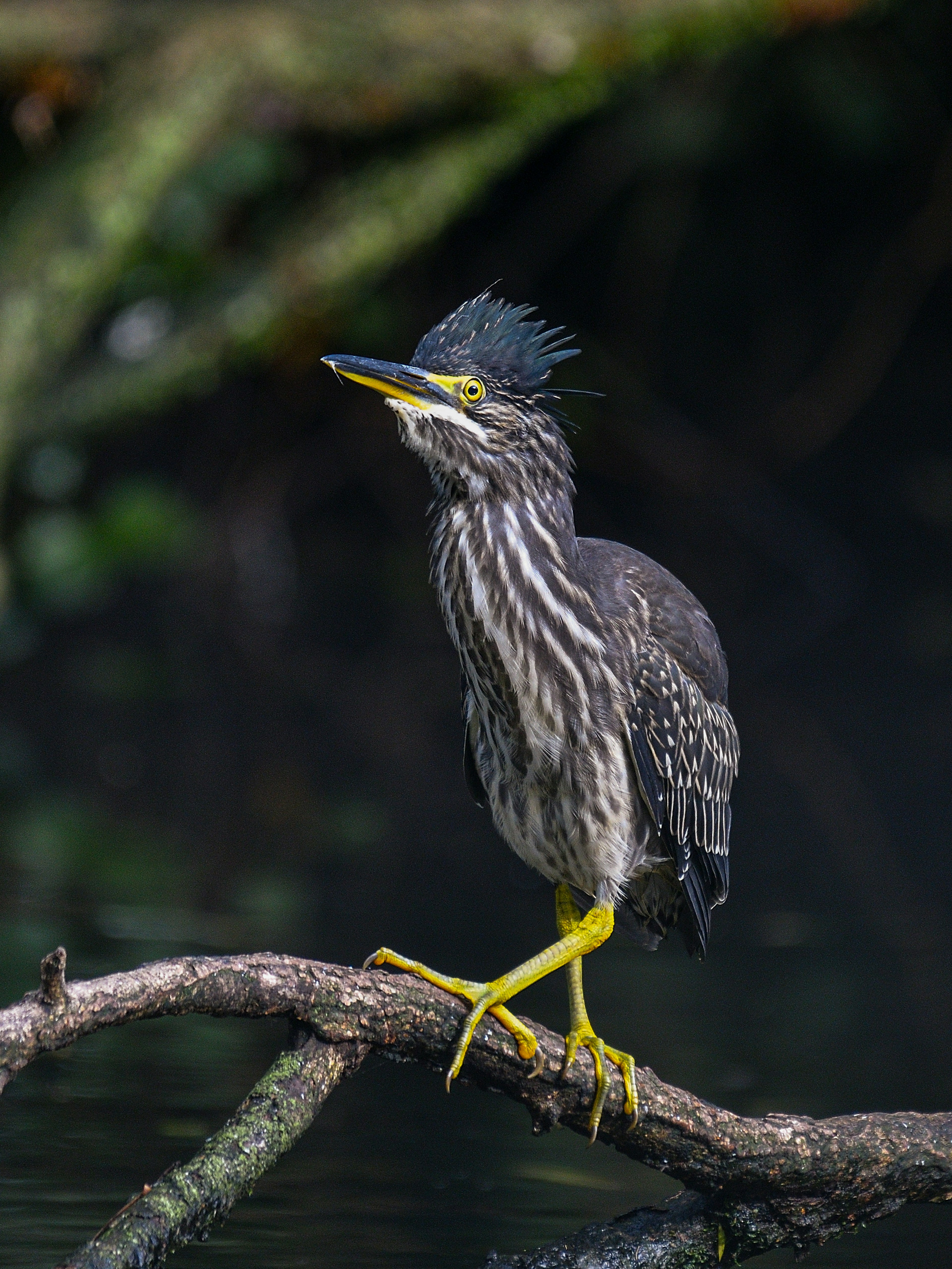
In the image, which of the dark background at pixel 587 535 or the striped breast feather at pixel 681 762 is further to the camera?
the dark background at pixel 587 535

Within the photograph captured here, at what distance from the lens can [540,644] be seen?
3.72 m

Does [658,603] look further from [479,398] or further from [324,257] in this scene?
[324,257]

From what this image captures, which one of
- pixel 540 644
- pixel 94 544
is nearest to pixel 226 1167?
pixel 540 644

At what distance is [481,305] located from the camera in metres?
3.71

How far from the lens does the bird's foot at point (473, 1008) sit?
3.19 m

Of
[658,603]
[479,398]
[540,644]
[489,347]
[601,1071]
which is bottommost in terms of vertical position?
[601,1071]

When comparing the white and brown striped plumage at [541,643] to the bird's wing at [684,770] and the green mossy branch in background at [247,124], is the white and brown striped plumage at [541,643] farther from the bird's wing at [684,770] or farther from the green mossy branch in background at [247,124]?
the green mossy branch in background at [247,124]

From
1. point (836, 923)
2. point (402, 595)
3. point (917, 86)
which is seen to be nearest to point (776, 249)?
point (917, 86)

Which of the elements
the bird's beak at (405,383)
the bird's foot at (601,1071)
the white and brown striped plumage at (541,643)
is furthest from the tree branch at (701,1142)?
the bird's beak at (405,383)

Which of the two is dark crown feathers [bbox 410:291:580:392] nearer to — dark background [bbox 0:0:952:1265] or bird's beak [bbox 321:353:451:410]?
bird's beak [bbox 321:353:451:410]

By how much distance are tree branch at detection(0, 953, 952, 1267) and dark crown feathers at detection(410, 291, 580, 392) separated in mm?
1375

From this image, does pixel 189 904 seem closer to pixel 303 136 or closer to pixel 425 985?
pixel 425 985

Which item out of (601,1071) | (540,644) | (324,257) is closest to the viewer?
(601,1071)

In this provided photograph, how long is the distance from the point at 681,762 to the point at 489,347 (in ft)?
3.76
